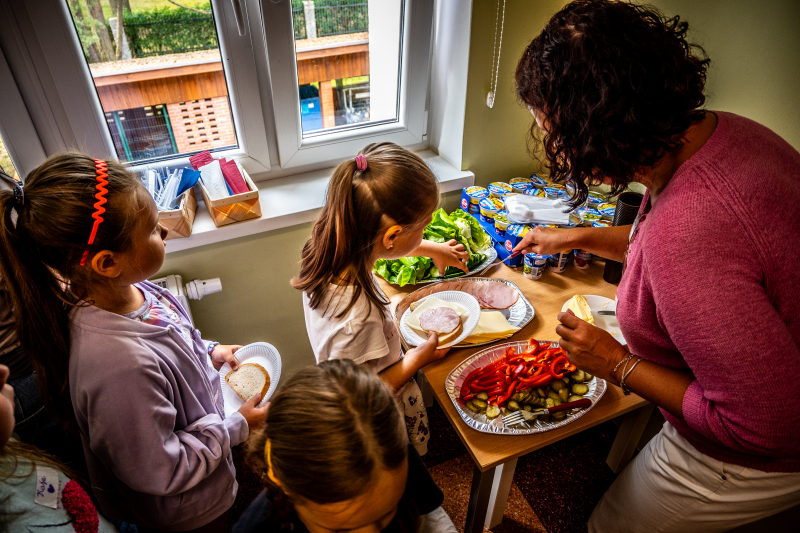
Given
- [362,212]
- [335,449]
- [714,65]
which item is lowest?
[335,449]

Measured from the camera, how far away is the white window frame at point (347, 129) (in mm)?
1516

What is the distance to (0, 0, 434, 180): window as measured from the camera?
4.41 feet

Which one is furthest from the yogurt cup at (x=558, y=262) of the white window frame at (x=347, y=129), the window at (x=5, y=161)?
the window at (x=5, y=161)

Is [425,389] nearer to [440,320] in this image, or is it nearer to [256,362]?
[440,320]

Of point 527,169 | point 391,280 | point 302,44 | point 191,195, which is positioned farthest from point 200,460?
point 527,169

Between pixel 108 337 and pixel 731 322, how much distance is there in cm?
110

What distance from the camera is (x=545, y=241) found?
4.64ft

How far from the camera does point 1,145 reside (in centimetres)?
137

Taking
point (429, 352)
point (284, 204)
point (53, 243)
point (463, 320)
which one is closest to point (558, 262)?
point (463, 320)

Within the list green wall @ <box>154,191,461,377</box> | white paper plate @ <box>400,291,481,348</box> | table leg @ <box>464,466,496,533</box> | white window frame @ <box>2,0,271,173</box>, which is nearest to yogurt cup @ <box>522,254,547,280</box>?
white paper plate @ <box>400,291,481,348</box>

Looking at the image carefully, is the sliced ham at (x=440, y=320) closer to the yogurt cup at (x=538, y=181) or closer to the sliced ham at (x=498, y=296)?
the sliced ham at (x=498, y=296)

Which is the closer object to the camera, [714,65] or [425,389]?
[714,65]

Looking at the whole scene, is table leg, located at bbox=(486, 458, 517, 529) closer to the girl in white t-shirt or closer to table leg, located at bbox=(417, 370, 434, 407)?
table leg, located at bbox=(417, 370, 434, 407)

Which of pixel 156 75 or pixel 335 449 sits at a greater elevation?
pixel 156 75
